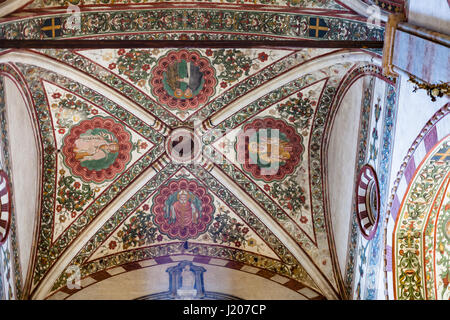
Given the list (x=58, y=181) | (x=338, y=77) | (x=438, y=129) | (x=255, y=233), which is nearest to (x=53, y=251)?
(x=58, y=181)

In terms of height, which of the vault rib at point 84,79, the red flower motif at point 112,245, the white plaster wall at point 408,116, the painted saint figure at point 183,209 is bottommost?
the red flower motif at point 112,245

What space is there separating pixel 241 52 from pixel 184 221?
284 cm

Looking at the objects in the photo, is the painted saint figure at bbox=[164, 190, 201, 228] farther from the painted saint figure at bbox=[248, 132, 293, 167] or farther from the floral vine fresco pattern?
the floral vine fresco pattern

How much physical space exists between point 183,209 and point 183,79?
82.1 inches

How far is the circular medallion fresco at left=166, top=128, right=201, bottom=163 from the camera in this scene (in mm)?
9664

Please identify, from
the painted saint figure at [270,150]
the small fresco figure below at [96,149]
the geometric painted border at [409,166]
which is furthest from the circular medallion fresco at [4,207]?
the geometric painted border at [409,166]

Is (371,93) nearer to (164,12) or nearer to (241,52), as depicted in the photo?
(241,52)

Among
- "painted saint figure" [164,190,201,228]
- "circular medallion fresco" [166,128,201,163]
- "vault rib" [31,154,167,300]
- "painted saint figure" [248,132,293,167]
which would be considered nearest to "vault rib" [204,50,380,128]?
"circular medallion fresco" [166,128,201,163]

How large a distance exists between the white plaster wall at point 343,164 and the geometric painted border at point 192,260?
69 centimetres

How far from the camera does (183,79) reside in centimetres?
924

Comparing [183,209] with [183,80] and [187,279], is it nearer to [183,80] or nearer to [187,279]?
[187,279]

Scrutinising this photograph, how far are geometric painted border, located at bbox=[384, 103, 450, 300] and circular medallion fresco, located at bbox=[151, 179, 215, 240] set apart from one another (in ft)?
10.3

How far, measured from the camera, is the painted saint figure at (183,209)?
10102 millimetres

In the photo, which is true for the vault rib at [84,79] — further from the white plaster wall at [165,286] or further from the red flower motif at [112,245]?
the white plaster wall at [165,286]
